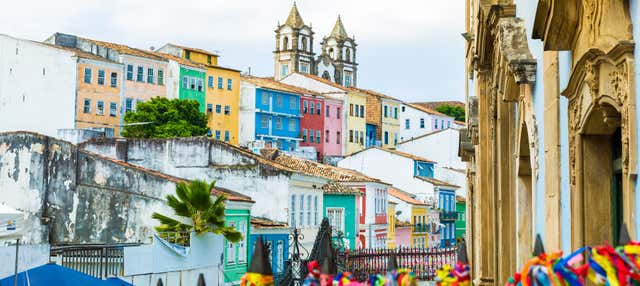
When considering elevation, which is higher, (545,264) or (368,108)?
(368,108)

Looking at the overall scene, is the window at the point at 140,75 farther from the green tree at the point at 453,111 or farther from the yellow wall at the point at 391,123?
the green tree at the point at 453,111

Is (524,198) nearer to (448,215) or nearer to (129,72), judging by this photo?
(129,72)

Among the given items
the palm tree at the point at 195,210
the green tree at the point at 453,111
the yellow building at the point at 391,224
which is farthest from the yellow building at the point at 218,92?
the palm tree at the point at 195,210

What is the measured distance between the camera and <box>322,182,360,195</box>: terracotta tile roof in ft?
165

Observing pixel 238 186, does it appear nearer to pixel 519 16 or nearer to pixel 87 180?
pixel 87 180

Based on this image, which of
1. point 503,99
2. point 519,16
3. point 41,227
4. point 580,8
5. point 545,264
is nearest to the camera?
point 545,264

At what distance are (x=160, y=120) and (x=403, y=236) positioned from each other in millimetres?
17246

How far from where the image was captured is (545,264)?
378 centimetres

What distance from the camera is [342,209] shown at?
172ft

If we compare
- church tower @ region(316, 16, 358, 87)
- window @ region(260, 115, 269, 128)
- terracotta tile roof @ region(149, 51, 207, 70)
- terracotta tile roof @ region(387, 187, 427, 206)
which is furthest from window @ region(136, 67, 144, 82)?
church tower @ region(316, 16, 358, 87)

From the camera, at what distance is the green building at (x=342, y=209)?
50.8 meters

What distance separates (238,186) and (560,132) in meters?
34.7

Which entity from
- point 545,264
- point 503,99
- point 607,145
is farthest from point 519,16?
point 545,264

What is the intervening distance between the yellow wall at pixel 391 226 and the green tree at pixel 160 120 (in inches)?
578
